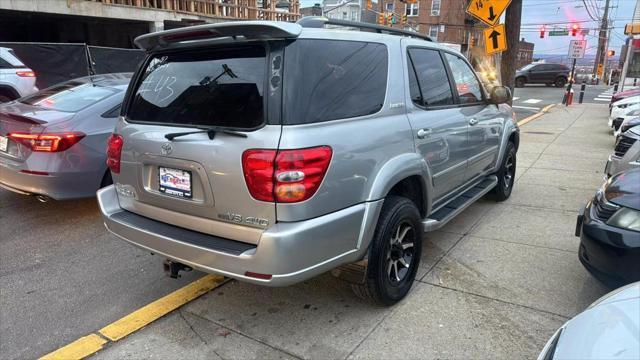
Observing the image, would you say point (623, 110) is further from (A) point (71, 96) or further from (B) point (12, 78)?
(B) point (12, 78)

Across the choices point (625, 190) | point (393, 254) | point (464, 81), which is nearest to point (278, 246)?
point (393, 254)

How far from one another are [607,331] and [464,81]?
315 cm

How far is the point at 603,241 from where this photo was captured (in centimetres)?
288

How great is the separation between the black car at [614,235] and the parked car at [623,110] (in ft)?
27.8

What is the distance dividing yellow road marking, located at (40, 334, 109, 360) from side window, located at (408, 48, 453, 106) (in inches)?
107

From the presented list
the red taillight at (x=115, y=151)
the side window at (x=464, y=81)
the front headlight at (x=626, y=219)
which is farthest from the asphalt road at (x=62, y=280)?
the front headlight at (x=626, y=219)

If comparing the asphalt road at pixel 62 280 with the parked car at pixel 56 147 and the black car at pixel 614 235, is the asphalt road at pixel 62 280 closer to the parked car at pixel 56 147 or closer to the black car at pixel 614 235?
the parked car at pixel 56 147

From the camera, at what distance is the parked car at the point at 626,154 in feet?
15.2

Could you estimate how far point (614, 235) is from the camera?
111 inches

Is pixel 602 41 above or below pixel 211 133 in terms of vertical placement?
above

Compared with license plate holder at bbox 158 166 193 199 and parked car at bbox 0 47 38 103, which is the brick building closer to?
parked car at bbox 0 47 38 103

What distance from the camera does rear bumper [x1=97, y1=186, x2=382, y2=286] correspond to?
2.35 metres

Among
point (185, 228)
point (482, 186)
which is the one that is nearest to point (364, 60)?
point (185, 228)

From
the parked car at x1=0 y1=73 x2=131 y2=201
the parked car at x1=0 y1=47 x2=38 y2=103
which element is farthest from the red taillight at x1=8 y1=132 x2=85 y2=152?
the parked car at x1=0 y1=47 x2=38 y2=103
